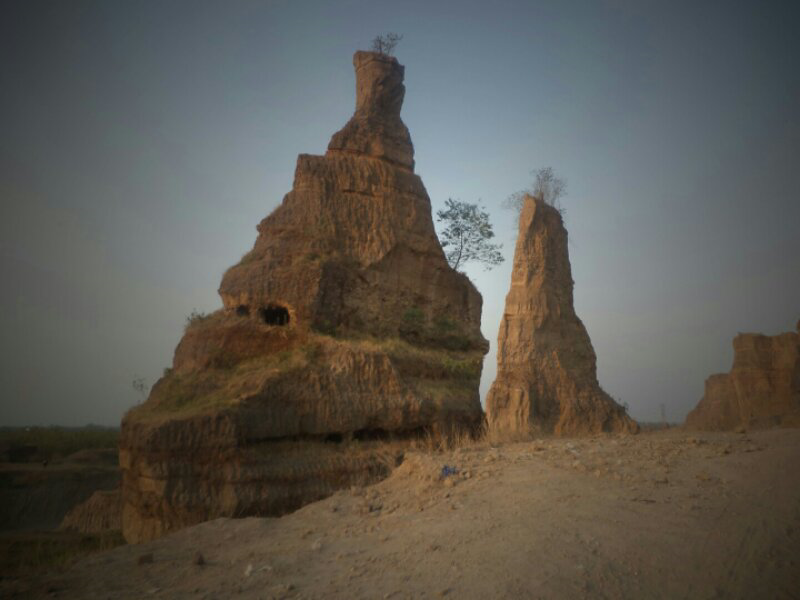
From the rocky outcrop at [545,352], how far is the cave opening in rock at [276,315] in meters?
15.4

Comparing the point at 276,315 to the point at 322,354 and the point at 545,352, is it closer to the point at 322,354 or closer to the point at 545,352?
the point at 322,354

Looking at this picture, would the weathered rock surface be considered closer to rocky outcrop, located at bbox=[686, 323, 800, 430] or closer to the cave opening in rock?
the cave opening in rock

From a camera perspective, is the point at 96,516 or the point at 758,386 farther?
the point at 758,386

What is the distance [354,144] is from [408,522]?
953 cm

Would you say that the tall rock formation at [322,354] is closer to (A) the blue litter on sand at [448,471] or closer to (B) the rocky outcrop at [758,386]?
(A) the blue litter on sand at [448,471]

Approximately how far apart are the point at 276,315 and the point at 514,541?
24.1ft

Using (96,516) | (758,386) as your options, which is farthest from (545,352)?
(96,516)

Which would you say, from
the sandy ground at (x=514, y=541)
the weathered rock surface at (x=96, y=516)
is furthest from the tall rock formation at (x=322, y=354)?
the weathered rock surface at (x=96, y=516)

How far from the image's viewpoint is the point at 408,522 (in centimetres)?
617

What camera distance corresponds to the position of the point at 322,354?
10039 mm

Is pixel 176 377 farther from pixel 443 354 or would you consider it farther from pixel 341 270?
pixel 443 354

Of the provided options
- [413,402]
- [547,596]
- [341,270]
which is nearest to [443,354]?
[413,402]

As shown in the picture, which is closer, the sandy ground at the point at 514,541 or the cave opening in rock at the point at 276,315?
the sandy ground at the point at 514,541

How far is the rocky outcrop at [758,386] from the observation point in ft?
106
